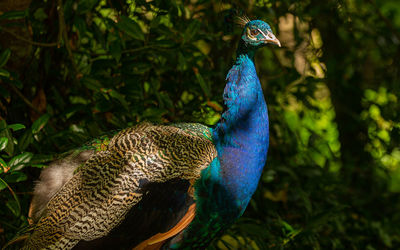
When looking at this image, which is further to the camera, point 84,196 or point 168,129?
point 168,129

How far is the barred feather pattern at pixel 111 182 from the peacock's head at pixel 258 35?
44 centimetres

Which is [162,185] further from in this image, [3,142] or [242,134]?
[3,142]

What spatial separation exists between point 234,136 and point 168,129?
0.91 feet

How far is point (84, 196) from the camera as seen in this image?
1.62 metres

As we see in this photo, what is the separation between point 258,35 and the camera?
5.70ft

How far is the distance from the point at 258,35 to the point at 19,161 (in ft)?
3.37

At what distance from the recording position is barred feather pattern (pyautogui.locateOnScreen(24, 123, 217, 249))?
159cm

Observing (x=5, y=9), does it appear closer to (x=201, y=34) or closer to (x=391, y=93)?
(x=201, y=34)

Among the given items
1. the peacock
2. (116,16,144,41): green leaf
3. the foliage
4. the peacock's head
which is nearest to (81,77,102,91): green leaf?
the foliage

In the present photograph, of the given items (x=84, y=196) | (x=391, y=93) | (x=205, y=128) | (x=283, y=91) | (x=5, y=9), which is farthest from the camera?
(x=391, y=93)

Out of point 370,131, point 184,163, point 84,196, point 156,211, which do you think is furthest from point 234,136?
point 370,131

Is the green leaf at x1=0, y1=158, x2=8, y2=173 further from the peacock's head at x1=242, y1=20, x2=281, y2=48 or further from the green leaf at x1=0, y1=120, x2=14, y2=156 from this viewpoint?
the peacock's head at x1=242, y1=20, x2=281, y2=48

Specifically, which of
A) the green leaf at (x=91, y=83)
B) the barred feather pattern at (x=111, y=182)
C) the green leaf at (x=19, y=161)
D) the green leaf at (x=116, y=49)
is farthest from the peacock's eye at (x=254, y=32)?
the green leaf at (x=19, y=161)

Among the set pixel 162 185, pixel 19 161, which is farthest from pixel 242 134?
pixel 19 161
